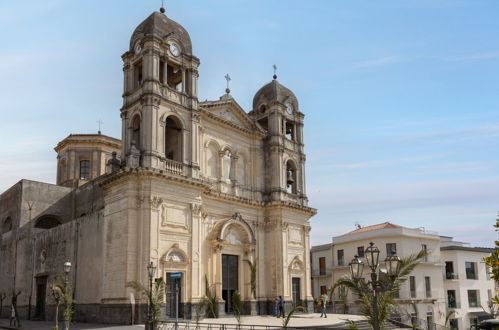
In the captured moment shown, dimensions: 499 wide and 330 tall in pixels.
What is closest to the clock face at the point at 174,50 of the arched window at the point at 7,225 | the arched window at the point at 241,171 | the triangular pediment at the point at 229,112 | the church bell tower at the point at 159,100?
the church bell tower at the point at 159,100

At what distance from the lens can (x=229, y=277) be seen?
29312 mm

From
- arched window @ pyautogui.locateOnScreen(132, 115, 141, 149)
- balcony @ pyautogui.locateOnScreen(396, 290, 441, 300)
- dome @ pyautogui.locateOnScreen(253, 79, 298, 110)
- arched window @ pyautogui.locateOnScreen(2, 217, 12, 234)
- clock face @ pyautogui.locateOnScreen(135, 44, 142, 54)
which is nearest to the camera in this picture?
arched window @ pyautogui.locateOnScreen(132, 115, 141, 149)

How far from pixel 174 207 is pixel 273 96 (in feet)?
41.1

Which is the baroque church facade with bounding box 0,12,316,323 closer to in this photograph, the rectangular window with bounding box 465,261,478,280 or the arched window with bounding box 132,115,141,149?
the arched window with bounding box 132,115,141,149

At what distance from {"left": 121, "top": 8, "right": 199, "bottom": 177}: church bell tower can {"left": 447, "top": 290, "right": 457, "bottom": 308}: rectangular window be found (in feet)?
95.0

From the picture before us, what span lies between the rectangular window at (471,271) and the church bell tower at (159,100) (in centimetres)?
3082

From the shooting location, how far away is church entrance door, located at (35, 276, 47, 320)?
94.6 ft

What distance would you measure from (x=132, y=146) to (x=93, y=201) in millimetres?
7903

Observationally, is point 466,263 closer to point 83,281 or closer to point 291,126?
point 291,126

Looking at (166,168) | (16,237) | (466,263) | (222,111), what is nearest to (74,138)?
(16,237)

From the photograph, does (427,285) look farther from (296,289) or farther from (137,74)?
(137,74)

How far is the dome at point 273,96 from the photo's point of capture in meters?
34.4

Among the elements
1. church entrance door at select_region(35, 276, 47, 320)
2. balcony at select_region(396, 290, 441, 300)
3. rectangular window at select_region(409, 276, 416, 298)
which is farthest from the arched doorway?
rectangular window at select_region(409, 276, 416, 298)

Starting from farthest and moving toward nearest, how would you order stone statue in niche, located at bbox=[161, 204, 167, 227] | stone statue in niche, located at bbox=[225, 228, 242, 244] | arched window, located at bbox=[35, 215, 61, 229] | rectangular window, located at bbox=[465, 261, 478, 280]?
rectangular window, located at bbox=[465, 261, 478, 280] → arched window, located at bbox=[35, 215, 61, 229] → stone statue in niche, located at bbox=[225, 228, 242, 244] → stone statue in niche, located at bbox=[161, 204, 167, 227]
